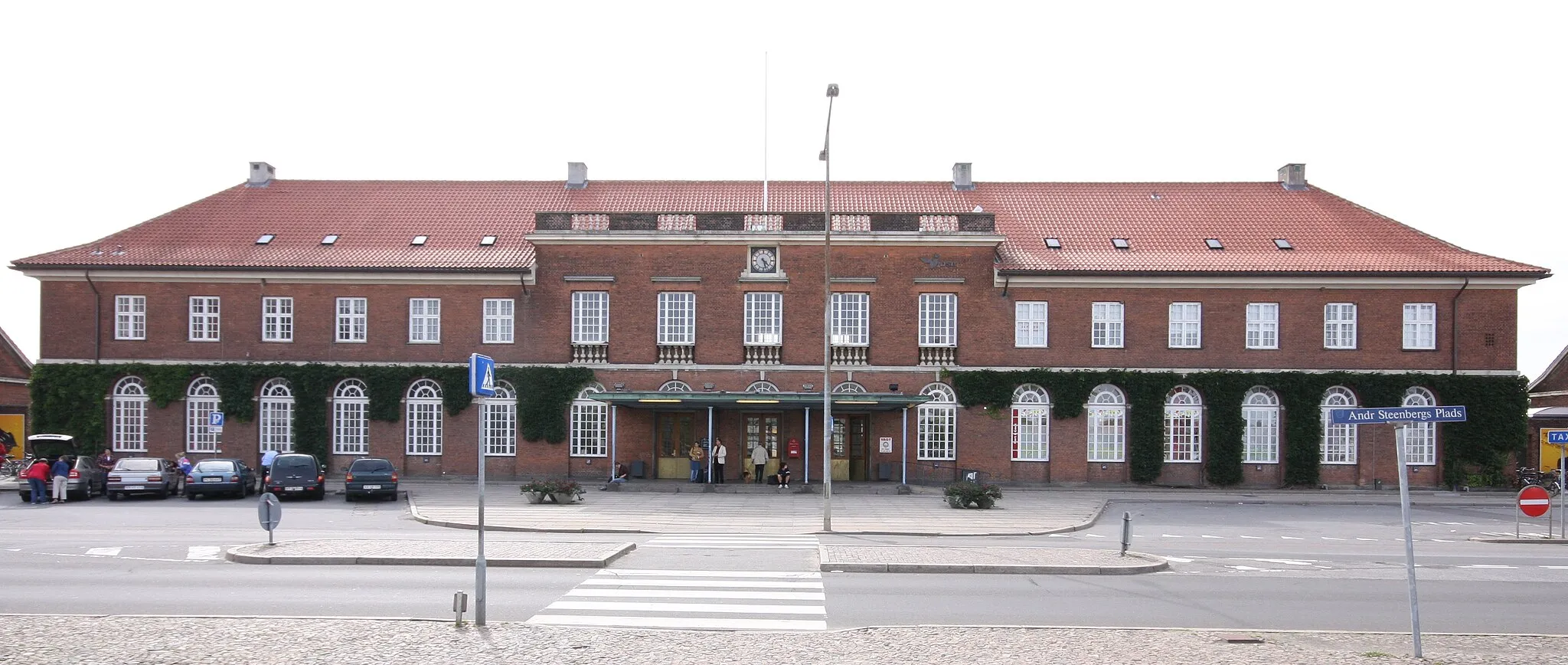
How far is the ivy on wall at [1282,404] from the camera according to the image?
41.6 metres

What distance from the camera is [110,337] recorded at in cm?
4288

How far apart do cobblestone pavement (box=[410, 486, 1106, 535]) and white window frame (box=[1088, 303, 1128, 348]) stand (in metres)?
6.97

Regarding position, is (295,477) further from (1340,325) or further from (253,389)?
(1340,325)

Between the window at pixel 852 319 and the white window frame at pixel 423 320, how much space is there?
14.7 meters

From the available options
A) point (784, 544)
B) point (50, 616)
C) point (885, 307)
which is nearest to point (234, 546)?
point (50, 616)

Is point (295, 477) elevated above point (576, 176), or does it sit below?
below

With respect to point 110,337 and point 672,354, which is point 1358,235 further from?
point 110,337

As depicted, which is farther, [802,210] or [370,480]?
[802,210]

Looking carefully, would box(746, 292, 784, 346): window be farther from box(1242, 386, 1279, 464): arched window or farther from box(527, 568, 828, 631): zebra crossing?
box(527, 568, 828, 631): zebra crossing

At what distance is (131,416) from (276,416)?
17.5 feet

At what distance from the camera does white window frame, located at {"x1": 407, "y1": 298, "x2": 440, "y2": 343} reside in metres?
42.7

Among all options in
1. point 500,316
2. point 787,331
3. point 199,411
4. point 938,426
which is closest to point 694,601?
point 787,331

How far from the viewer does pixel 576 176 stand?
49.3 metres

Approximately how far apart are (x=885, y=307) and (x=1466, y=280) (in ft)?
68.7
